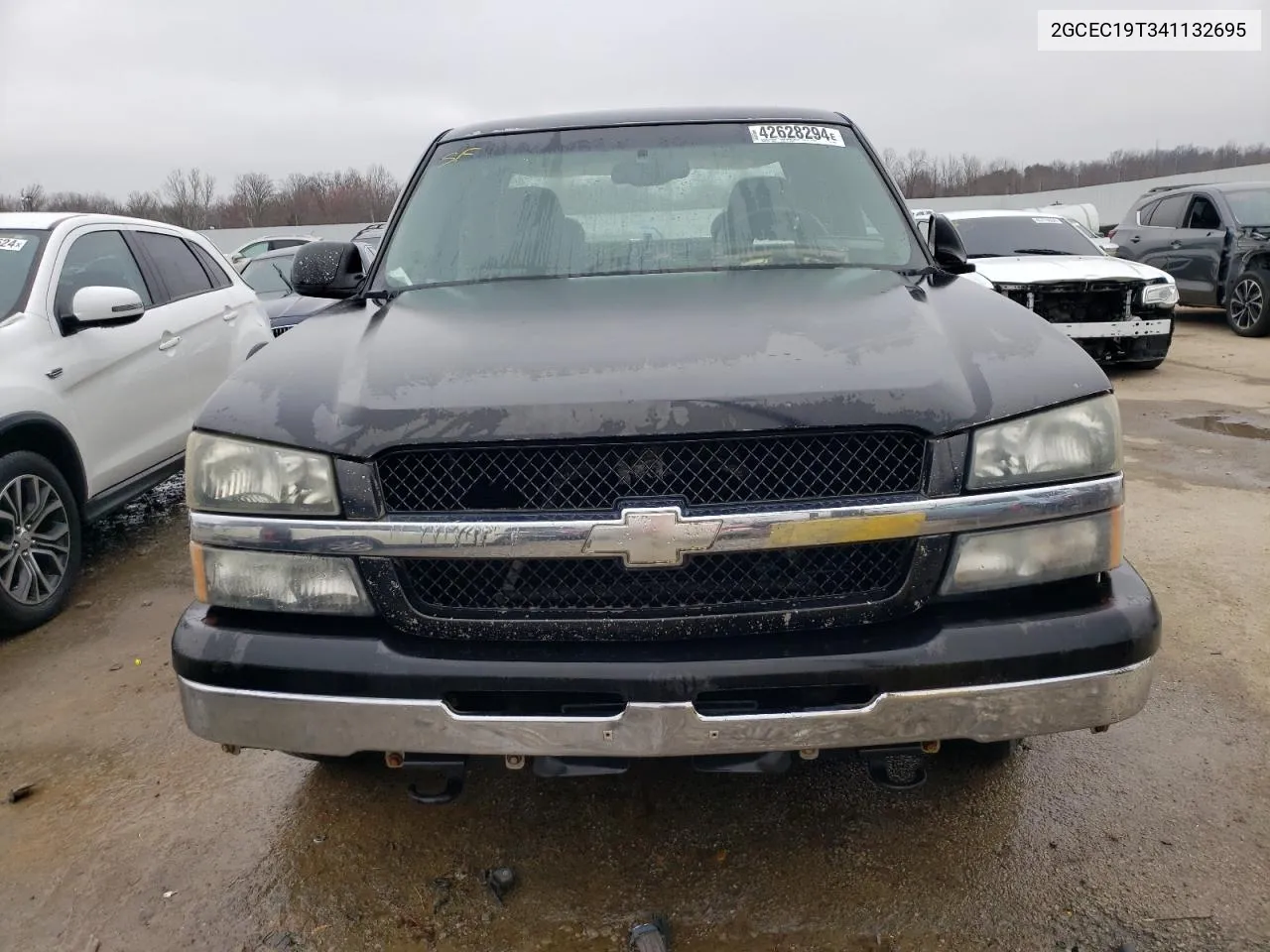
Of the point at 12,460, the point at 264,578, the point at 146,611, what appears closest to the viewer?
the point at 264,578

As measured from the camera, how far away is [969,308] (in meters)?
2.39

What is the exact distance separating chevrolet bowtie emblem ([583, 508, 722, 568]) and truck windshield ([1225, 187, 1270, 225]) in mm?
12428

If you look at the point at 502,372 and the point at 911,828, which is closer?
the point at 502,372

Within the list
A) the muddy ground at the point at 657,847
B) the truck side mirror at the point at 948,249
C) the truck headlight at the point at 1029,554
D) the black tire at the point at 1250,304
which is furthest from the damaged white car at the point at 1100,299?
the truck headlight at the point at 1029,554

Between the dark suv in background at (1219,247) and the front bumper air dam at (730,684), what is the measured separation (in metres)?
11.5

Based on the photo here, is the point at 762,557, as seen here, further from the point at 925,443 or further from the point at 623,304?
the point at 623,304

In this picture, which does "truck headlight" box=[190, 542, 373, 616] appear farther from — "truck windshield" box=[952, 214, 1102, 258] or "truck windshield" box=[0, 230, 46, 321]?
"truck windshield" box=[952, 214, 1102, 258]

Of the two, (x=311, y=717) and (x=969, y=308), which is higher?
(x=969, y=308)

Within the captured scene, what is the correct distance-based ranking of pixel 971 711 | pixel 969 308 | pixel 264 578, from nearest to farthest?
1. pixel 971 711
2. pixel 264 578
3. pixel 969 308

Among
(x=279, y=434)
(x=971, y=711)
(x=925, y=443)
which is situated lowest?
(x=971, y=711)

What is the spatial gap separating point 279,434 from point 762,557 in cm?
102

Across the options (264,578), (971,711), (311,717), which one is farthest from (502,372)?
(971,711)

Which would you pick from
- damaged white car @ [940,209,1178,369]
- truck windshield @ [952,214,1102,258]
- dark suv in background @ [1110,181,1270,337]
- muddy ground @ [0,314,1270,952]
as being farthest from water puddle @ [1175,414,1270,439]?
dark suv in background @ [1110,181,1270,337]

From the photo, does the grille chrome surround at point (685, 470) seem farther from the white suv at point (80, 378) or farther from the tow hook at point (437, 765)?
the white suv at point (80, 378)
